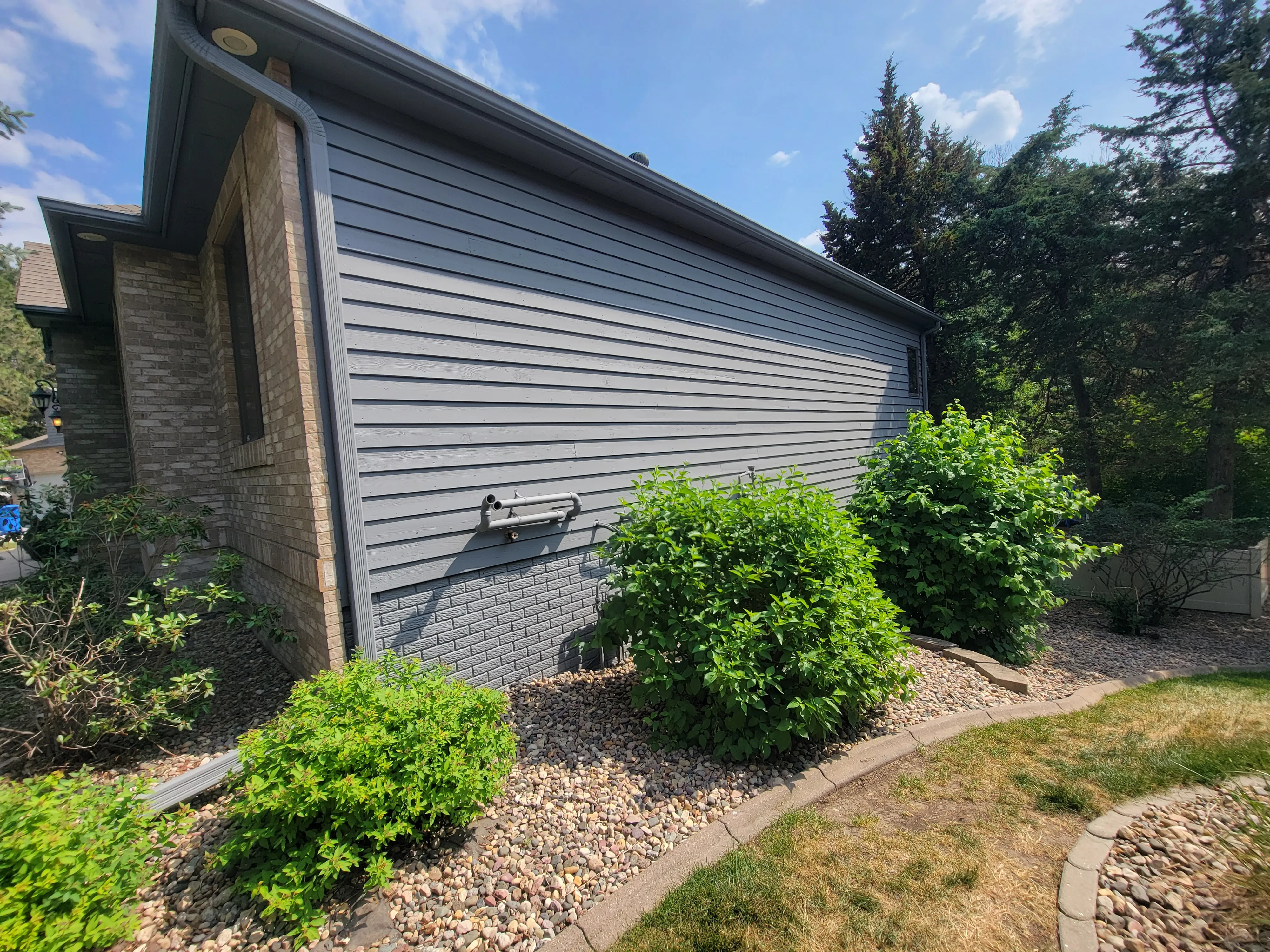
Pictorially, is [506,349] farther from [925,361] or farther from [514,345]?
[925,361]

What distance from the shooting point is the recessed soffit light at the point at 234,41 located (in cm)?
270

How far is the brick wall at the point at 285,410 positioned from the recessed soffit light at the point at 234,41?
12cm

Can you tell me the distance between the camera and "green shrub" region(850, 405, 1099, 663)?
4.45 meters

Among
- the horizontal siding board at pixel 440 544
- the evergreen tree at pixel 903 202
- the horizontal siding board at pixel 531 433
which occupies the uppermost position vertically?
the evergreen tree at pixel 903 202

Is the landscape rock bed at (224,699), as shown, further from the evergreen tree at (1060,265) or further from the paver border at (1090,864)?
the evergreen tree at (1060,265)

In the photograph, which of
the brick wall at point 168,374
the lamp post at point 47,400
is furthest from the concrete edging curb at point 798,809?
the lamp post at point 47,400

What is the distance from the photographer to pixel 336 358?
120 inches

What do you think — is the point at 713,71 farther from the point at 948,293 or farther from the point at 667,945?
the point at 948,293

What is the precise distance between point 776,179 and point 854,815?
9194mm

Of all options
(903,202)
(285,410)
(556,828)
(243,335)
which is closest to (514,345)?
(285,410)

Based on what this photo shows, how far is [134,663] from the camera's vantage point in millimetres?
3576

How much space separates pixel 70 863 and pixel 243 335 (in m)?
3.98

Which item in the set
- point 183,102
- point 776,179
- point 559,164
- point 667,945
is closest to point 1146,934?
point 667,945

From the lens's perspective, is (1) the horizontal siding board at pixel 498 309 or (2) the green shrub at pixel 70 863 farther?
(1) the horizontal siding board at pixel 498 309
